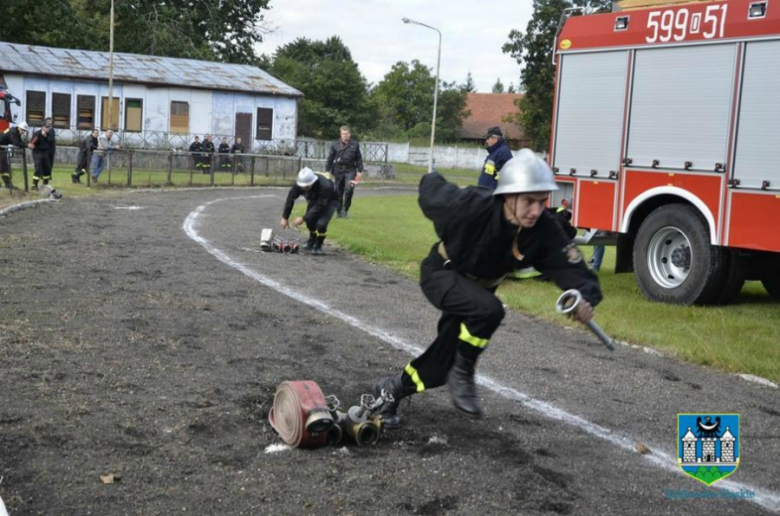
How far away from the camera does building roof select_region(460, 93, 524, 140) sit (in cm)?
9456

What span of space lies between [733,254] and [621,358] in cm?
339

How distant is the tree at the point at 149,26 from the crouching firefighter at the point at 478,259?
54.0 meters

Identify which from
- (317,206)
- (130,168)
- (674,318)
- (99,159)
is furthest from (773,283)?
(130,168)

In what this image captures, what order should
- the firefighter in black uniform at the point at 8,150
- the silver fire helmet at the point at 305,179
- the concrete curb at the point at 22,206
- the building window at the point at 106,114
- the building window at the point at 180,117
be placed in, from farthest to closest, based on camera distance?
1. the building window at the point at 180,117
2. the building window at the point at 106,114
3. the firefighter in black uniform at the point at 8,150
4. the concrete curb at the point at 22,206
5. the silver fire helmet at the point at 305,179

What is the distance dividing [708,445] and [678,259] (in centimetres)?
637

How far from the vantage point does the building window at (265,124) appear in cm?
5162

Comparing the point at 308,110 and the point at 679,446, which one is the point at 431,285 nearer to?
the point at 679,446

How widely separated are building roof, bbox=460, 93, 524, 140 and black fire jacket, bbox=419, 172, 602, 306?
86814 millimetres

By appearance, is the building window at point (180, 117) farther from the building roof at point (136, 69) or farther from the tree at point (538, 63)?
the tree at point (538, 63)

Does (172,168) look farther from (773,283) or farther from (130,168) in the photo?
(773,283)

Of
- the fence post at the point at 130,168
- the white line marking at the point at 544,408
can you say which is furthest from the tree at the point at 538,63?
the white line marking at the point at 544,408

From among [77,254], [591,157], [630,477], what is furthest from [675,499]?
[77,254]

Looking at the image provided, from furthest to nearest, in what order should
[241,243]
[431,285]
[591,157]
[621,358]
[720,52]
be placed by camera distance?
[241,243]
[591,157]
[720,52]
[621,358]
[431,285]

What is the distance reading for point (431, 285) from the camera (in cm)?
535
